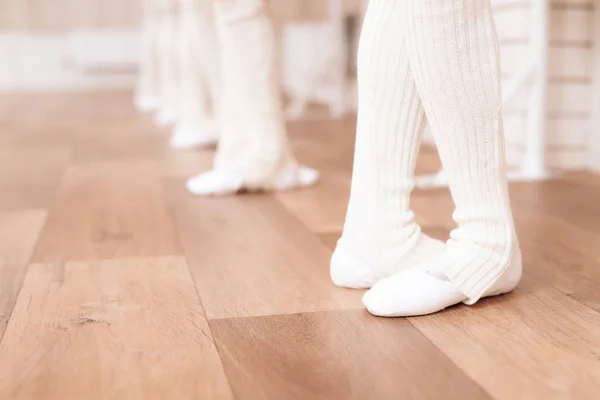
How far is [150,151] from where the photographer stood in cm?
256

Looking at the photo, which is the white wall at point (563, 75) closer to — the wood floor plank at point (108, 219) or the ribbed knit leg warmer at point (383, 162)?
the wood floor plank at point (108, 219)

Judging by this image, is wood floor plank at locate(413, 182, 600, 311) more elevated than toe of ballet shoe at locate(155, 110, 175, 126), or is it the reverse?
wood floor plank at locate(413, 182, 600, 311)

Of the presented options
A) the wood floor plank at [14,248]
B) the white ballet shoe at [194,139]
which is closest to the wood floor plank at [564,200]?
the wood floor plank at [14,248]

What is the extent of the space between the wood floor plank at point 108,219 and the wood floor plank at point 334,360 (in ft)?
1.35

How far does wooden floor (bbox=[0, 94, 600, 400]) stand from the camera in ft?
2.43

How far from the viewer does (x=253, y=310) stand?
0.96 metres

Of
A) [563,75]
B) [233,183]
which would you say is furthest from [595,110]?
[233,183]

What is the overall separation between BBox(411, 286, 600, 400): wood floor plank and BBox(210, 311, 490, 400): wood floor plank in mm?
24

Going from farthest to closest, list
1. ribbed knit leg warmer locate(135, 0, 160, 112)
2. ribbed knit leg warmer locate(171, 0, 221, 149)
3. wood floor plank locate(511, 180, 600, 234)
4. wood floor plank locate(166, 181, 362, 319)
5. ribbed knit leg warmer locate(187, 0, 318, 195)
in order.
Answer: ribbed knit leg warmer locate(135, 0, 160, 112), ribbed knit leg warmer locate(171, 0, 221, 149), ribbed knit leg warmer locate(187, 0, 318, 195), wood floor plank locate(511, 180, 600, 234), wood floor plank locate(166, 181, 362, 319)

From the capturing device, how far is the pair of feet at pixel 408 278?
35.9 inches

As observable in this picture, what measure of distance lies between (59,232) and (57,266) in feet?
0.79

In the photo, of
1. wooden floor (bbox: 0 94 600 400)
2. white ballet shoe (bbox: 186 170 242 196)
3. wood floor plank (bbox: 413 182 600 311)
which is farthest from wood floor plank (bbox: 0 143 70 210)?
wood floor plank (bbox: 413 182 600 311)

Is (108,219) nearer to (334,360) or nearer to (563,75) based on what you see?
(334,360)

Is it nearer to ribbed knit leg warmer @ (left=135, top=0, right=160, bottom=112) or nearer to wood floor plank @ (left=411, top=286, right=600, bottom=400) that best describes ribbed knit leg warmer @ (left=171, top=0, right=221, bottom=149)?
wood floor plank @ (left=411, top=286, right=600, bottom=400)
